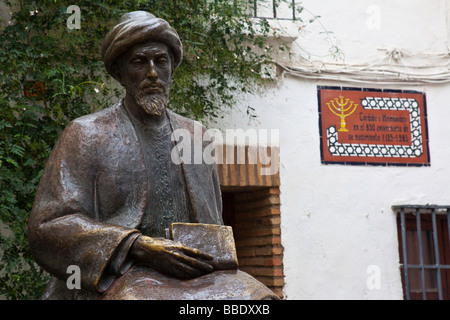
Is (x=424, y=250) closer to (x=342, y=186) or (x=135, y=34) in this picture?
(x=342, y=186)

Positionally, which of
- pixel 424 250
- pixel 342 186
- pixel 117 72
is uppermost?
pixel 117 72

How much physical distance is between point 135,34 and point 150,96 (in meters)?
0.24

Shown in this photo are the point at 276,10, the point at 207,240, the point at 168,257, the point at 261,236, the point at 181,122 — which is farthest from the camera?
the point at 276,10

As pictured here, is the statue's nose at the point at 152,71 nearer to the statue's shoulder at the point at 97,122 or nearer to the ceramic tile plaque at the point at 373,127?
the statue's shoulder at the point at 97,122

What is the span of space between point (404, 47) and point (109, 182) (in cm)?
452

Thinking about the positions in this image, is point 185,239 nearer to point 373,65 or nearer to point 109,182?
point 109,182

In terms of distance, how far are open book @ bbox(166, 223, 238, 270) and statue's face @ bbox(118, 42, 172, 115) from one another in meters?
0.47

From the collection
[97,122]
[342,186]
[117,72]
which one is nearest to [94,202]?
[97,122]

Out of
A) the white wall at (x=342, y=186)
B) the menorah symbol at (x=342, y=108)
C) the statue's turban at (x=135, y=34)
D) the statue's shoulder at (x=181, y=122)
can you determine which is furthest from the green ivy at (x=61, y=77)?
the statue's turban at (x=135, y=34)

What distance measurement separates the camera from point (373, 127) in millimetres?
5961

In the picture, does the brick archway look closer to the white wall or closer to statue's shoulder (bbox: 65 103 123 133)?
the white wall

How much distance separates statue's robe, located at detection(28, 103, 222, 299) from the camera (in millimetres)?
2184

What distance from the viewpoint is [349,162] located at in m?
5.85
